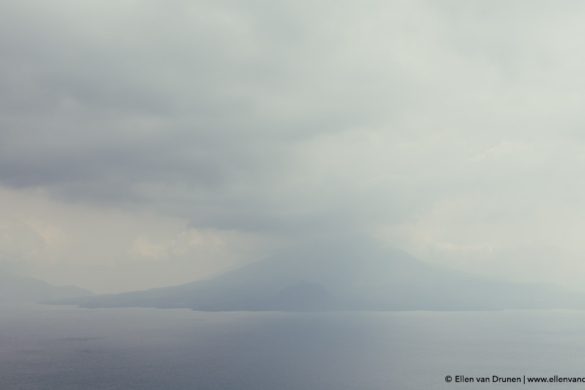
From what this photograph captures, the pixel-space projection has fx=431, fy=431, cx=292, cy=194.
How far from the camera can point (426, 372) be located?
18638cm

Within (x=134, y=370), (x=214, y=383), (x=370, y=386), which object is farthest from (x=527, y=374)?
(x=134, y=370)

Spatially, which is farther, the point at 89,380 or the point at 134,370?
the point at 134,370

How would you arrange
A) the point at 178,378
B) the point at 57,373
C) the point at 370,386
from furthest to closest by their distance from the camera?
the point at 57,373
the point at 178,378
the point at 370,386

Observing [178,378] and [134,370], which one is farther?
[134,370]

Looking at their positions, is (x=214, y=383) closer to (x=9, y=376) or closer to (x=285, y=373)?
(x=285, y=373)

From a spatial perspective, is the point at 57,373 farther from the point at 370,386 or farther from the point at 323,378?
the point at 370,386

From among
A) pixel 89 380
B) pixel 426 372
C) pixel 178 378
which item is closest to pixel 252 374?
pixel 178 378

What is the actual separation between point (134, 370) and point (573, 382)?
17445 cm

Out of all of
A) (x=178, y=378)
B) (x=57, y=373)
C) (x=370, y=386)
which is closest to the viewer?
(x=370, y=386)

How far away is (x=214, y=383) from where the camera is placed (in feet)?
527

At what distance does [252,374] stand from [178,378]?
30110mm

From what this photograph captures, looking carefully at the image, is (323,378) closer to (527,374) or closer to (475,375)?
(475,375)

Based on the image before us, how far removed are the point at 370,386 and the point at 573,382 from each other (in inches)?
3009

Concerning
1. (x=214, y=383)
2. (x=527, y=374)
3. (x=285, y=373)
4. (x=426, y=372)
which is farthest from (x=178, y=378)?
(x=527, y=374)
